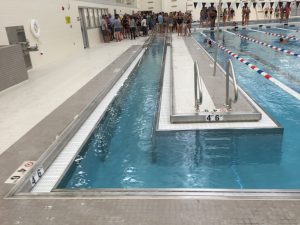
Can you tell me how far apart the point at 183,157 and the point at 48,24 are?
26.2 feet

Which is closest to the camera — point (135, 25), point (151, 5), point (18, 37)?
point (18, 37)

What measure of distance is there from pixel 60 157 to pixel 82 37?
10620 mm

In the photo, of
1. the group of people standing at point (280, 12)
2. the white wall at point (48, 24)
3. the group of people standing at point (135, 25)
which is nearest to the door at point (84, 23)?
the white wall at point (48, 24)

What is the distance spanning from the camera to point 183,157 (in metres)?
3.77

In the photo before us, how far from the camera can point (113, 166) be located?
3.67 metres

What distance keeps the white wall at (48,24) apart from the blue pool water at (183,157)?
4.47 meters


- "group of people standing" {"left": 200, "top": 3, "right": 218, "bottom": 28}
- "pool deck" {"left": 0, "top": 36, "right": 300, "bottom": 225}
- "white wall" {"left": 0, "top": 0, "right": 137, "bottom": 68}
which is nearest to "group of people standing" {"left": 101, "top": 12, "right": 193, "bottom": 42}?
"group of people standing" {"left": 200, "top": 3, "right": 218, "bottom": 28}

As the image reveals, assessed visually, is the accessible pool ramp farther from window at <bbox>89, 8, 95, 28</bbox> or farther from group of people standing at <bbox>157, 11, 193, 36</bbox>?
group of people standing at <bbox>157, 11, 193, 36</bbox>

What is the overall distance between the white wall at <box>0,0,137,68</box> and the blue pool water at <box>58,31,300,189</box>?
4474mm

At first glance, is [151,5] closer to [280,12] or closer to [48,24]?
[280,12]

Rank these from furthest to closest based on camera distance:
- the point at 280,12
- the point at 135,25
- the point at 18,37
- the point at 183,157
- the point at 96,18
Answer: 1. the point at 280,12
2. the point at 135,25
3. the point at 96,18
4. the point at 18,37
5. the point at 183,157

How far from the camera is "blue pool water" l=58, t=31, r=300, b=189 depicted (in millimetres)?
3275

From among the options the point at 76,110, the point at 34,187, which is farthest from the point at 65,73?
the point at 34,187

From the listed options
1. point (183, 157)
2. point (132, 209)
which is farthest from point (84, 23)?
point (132, 209)
